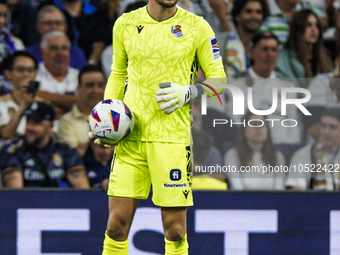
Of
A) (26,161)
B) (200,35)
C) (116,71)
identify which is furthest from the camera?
(26,161)

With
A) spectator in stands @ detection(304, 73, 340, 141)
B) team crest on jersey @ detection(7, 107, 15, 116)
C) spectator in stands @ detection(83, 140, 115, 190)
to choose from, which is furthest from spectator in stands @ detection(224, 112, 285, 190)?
team crest on jersey @ detection(7, 107, 15, 116)

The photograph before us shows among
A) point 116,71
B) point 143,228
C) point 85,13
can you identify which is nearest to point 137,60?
point 116,71

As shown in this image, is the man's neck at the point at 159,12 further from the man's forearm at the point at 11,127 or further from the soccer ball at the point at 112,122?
the man's forearm at the point at 11,127

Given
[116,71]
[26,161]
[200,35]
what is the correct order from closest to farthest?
[200,35] < [116,71] < [26,161]

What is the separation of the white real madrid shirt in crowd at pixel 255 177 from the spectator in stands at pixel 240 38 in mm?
678

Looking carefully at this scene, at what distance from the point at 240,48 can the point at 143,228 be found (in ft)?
5.13

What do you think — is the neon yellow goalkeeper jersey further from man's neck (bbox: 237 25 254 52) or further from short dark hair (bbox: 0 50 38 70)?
short dark hair (bbox: 0 50 38 70)

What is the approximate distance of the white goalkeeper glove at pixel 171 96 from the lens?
2326 millimetres

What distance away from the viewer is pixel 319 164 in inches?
141

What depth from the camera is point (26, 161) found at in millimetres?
3512

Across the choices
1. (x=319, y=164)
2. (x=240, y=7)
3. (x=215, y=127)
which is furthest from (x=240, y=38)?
(x=319, y=164)

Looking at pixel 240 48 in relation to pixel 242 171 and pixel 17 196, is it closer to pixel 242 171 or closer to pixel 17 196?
pixel 242 171

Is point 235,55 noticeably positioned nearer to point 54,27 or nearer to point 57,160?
point 54,27

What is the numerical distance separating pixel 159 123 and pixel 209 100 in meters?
1.20
